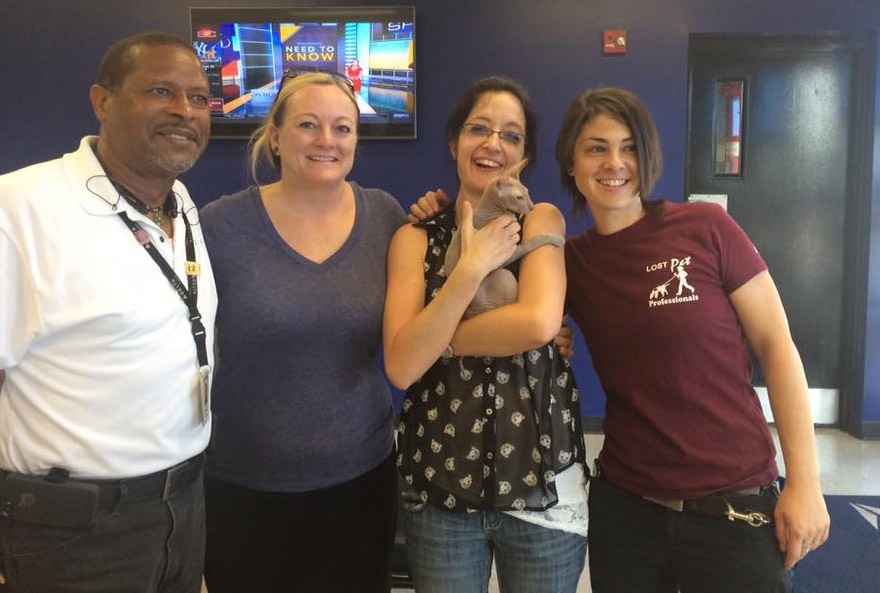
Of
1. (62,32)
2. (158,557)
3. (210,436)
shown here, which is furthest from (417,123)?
(158,557)

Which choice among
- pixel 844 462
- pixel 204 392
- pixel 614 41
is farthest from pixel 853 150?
pixel 204 392

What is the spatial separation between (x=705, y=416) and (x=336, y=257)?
901 mm

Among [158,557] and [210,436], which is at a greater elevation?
[210,436]

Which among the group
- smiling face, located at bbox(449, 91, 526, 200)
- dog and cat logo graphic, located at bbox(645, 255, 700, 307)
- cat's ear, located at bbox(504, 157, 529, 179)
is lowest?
dog and cat logo graphic, located at bbox(645, 255, 700, 307)

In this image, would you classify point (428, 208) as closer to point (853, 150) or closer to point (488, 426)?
point (488, 426)

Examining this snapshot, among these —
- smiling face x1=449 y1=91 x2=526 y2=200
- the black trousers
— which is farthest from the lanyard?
smiling face x1=449 y1=91 x2=526 y2=200

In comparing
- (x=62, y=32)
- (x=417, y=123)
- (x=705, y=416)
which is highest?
(x=62, y=32)

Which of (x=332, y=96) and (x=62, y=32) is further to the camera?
(x=62, y=32)

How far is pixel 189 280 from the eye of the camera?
4.14ft

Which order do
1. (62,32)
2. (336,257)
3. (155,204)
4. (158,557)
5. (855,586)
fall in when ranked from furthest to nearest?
(62,32) → (855,586) → (336,257) → (155,204) → (158,557)

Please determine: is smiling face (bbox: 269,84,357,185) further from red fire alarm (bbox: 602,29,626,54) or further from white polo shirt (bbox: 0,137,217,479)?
red fire alarm (bbox: 602,29,626,54)

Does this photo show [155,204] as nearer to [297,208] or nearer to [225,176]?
[297,208]

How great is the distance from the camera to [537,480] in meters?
1.23

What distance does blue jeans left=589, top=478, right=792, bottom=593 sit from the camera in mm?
1207
